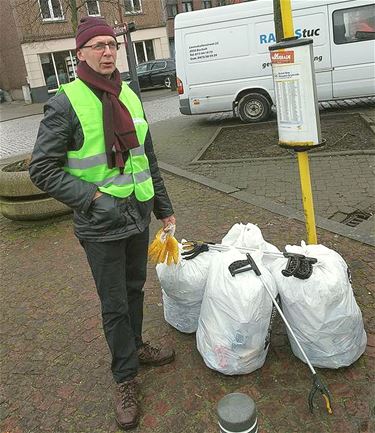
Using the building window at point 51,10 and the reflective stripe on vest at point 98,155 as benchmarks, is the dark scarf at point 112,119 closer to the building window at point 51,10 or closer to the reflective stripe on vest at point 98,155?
the reflective stripe on vest at point 98,155

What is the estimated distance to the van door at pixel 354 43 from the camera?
9891 mm

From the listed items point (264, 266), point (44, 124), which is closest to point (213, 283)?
point (264, 266)

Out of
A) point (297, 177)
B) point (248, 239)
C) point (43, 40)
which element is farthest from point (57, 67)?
point (248, 239)

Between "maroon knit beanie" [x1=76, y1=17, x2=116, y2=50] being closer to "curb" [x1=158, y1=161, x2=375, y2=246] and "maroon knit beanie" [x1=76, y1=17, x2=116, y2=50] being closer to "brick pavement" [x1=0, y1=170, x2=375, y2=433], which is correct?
"brick pavement" [x1=0, y1=170, x2=375, y2=433]

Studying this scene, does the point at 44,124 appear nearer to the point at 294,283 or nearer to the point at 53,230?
the point at 294,283

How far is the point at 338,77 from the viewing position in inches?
401

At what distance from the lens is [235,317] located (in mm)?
2607

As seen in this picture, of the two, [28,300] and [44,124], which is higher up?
[44,124]

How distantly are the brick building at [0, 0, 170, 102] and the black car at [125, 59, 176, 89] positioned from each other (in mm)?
4046

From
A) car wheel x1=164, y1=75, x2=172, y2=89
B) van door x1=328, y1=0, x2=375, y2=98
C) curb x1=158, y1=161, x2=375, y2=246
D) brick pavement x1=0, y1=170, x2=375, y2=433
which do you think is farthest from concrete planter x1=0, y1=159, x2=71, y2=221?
car wheel x1=164, y1=75, x2=172, y2=89

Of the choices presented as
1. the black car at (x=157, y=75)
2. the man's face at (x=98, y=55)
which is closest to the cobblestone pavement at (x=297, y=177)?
the man's face at (x=98, y=55)

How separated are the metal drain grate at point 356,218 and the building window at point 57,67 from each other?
25.5m

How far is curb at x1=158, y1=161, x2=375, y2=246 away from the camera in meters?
4.43

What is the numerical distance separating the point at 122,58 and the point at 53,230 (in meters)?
26.2
